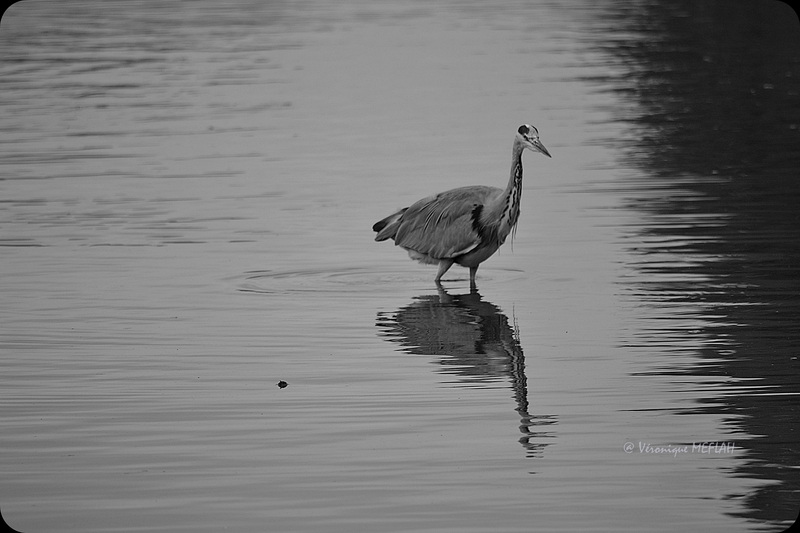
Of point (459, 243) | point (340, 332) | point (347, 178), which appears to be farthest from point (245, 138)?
point (340, 332)

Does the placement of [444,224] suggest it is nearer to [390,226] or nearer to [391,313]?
[390,226]

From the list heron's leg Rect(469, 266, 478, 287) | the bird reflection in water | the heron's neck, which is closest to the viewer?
the bird reflection in water

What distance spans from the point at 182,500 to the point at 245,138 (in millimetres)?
14705

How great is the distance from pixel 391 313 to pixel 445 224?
5.05 feet

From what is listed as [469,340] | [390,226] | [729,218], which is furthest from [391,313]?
[729,218]

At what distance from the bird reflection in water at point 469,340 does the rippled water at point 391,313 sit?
1.4 inches

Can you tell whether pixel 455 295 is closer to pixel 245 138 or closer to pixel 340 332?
pixel 340 332

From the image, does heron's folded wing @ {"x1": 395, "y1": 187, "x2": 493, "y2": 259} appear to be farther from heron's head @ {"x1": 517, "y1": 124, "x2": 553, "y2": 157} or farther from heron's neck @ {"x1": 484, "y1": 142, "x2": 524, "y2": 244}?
heron's head @ {"x1": 517, "y1": 124, "x2": 553, "y2": 157}

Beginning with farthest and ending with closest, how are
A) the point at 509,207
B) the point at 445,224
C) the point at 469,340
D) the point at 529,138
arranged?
the point at 445,224 → the point at 509,207 → the point at 529,138 → the point at 469,340

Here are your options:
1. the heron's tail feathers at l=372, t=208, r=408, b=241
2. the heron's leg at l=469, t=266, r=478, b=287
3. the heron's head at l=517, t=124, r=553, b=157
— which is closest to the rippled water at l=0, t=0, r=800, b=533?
the heron's leg at l=469, t=266, r=478, b=287

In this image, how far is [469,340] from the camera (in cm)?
1025

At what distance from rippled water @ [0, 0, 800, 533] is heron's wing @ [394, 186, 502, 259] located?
0.40m

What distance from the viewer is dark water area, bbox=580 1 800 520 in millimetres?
8148

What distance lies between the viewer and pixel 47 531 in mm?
6613
